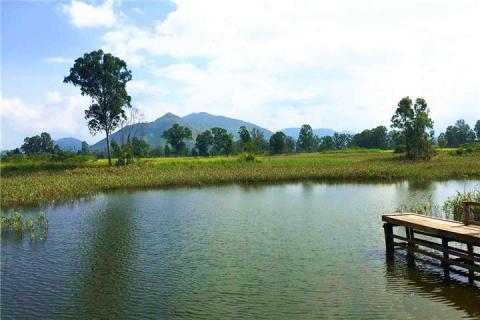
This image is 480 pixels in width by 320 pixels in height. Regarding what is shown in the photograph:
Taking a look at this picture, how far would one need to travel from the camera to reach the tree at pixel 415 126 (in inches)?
2687

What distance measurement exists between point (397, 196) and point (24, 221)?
2619 cm

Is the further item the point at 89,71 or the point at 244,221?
the point at 89,71

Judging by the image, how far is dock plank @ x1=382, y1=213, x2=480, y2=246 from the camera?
45.5 feet

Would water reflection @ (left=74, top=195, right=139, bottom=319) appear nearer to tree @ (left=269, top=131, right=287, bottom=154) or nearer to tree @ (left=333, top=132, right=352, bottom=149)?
tree @ (left=269, top=131, right=287, bottom=154)

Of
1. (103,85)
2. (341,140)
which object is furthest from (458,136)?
(103,85)

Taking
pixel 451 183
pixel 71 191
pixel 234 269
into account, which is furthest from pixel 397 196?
pixel 71 191

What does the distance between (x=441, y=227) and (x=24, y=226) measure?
21657mm

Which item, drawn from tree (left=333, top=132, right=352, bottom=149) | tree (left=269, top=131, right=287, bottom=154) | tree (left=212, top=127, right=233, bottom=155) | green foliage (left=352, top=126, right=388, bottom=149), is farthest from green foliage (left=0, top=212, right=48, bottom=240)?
tree (left=333, top=132, right=352, bottom=149)

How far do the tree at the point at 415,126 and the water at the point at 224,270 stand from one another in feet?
143

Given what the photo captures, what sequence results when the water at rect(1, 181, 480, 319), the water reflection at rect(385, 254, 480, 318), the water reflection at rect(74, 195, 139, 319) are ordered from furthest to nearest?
1. the water reflection at rect(74, 195, 139, 319)
2. the water at rect(1, 181, 480, 319)
3. the water reflection at rect(385, 254, 480, 318)

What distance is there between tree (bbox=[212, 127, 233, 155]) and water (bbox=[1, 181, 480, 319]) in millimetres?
87024

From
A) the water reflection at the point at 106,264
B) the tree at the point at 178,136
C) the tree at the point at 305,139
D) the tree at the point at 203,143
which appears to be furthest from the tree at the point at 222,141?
the water reflection at the point at 106,264

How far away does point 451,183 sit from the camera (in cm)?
4125

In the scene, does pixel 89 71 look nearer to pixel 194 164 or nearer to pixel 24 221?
pixel 194 164
